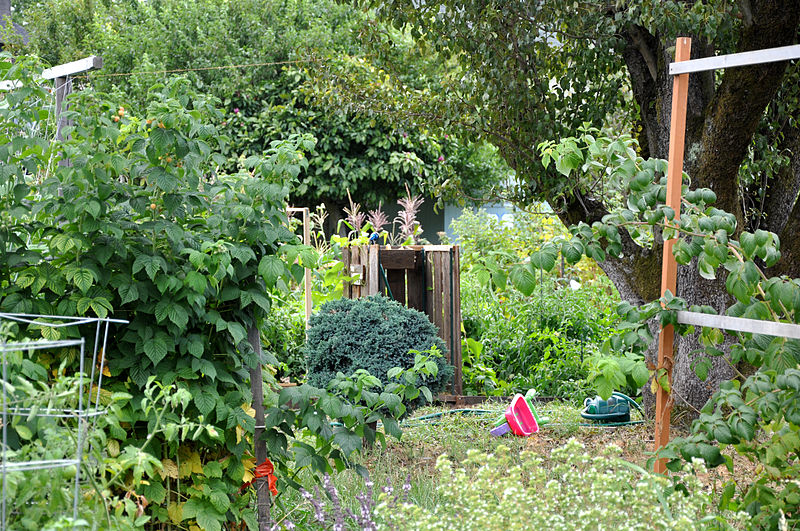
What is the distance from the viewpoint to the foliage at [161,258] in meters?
2.43

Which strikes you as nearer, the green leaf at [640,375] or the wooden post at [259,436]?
the green leaf at [640,375]

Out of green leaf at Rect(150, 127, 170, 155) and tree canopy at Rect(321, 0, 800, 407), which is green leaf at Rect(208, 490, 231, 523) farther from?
tree canopy at Rect(321, 0, 800, 407)

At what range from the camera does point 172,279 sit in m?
2.46

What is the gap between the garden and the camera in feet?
7.30

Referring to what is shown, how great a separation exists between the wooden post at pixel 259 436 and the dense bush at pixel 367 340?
5.29ft

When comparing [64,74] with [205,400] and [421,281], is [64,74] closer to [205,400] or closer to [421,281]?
A: [205,400]

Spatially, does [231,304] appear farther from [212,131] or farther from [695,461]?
[695,461]

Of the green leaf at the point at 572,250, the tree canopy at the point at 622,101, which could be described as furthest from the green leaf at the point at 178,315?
the tree canopy at the point at 622,101

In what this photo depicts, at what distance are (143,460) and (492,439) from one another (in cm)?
302

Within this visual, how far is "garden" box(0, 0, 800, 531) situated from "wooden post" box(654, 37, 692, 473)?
3 centimetres

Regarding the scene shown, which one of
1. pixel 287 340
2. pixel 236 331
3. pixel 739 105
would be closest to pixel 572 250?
pixel 236 331

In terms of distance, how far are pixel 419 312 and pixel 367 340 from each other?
0.52m

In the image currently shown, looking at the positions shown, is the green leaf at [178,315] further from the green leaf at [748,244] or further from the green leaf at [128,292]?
the green leaf at [748,244]

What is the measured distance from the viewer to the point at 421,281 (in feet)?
21.0
